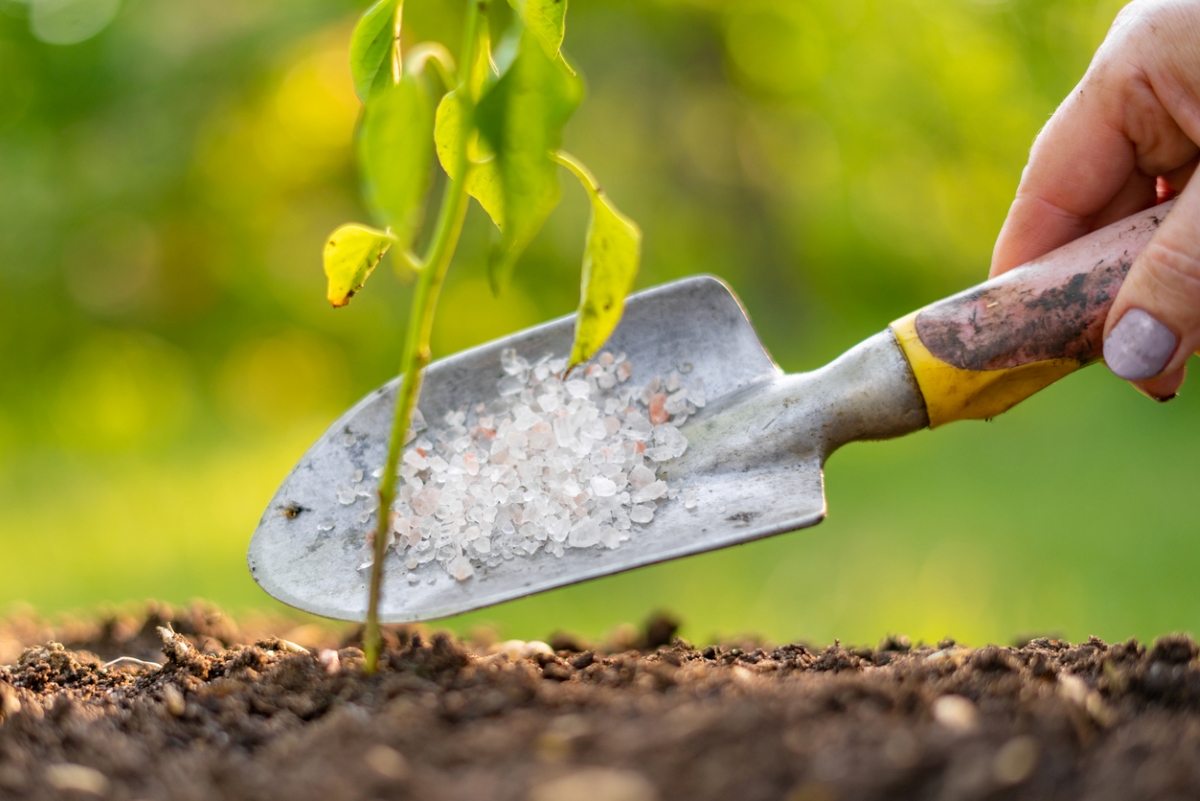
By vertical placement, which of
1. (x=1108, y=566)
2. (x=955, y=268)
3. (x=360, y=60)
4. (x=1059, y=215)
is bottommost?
(x=1108, y=566)

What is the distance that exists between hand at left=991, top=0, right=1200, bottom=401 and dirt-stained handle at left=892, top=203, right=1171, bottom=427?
0.04 m

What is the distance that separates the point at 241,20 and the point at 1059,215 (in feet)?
11.4

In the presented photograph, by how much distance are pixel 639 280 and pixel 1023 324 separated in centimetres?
298

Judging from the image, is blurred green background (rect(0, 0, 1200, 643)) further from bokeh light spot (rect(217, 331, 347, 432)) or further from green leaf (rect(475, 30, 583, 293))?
green leaf (rect(475, 30, 583, 293))

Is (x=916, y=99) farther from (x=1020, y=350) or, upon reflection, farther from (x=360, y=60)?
(x=360, y=60)

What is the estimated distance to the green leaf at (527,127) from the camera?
652mm

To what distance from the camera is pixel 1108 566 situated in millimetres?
1613

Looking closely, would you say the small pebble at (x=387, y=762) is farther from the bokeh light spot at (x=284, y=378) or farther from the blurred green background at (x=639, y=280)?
the bokeh light spot at (x=284, y=378)

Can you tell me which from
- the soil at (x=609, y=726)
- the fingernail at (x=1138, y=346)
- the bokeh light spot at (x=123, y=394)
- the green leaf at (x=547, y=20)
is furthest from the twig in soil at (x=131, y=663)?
the bokeh light spot at (x=123, y=394)

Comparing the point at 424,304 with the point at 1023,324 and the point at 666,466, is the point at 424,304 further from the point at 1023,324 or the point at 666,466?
the point at 1023,324

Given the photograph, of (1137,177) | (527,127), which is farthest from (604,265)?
(1137,177)

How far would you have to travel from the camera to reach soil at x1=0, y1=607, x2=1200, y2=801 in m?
0.56

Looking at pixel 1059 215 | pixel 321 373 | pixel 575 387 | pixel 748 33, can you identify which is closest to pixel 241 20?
pixel 321 373

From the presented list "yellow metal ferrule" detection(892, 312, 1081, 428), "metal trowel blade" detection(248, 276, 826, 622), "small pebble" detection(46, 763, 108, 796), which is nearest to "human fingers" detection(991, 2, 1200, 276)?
"yellow metal ferrule" detection(892, 312, 1081, 428)
